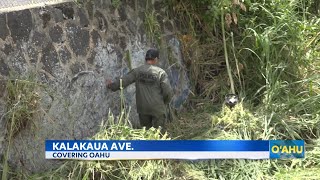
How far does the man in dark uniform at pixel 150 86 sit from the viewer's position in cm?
596

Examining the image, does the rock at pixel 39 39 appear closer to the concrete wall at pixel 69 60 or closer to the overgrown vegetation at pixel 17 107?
the concrete wall at pixel 69 60

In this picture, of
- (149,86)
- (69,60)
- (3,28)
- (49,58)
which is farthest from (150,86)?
(3,28)

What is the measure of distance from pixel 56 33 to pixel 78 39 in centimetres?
31

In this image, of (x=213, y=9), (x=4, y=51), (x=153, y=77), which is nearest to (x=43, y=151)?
(x=4, y=51)

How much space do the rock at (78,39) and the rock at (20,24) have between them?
54 centimetres

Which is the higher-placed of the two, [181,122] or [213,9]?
[213,9]

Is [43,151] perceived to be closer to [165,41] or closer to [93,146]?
[93,146]

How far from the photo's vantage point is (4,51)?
5.11 metres

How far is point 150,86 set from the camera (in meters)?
5.99

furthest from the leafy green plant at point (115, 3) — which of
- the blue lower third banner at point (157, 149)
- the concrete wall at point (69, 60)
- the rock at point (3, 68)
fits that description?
the blue lower third banner at point (157, 149)

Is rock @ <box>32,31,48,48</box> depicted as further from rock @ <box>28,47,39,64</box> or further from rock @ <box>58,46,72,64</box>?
rock @ <box>58,46,72,64</box>

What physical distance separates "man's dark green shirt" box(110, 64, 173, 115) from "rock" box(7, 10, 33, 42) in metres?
1.18

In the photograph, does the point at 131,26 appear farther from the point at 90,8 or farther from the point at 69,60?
the point at 69,60

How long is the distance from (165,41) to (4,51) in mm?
2551
